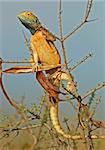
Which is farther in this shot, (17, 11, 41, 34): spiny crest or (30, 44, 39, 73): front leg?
(17, 11, 41, 34): spiny crest

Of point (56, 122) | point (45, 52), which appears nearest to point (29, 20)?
point (45, 52)

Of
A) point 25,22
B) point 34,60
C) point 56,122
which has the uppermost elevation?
point 25,22

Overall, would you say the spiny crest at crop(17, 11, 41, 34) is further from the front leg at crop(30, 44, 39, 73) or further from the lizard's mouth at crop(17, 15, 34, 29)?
the front leg at crop(30, 44, 39, 73)

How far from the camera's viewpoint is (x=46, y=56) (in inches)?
82.0

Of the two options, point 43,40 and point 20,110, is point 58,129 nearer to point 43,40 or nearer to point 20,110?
point 20,110

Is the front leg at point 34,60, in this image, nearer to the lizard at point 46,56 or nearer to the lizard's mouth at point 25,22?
the lizard at point 46,56

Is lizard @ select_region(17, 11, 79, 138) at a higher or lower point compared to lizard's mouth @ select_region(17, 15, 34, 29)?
lower

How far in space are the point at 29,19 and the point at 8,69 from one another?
0.46 metres

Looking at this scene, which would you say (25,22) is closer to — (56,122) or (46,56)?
(46,56)

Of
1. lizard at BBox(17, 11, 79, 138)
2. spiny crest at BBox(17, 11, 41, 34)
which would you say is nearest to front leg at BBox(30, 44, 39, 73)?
lizard at BBox(17, 11, 79, 138)

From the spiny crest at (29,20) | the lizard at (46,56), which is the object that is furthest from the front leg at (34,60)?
the spiny crest at (29,20)

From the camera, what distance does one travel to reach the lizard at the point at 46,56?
1.91 m

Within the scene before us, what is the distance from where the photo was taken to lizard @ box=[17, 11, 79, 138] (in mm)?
1909

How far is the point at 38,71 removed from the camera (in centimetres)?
190
